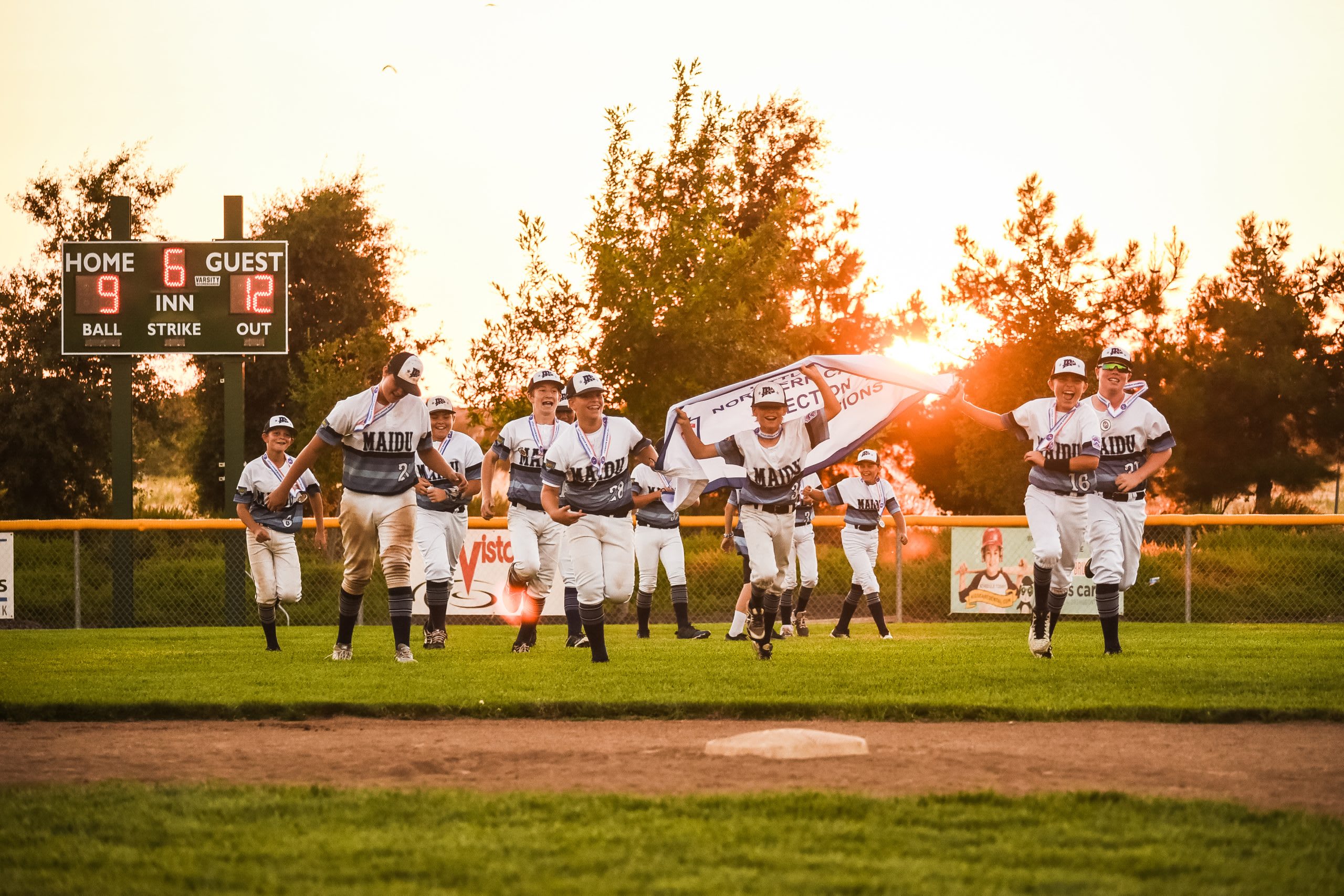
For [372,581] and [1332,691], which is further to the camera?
[372,581]

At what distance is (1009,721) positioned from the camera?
25.3 feet

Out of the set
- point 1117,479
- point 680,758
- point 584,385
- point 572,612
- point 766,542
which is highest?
point 584,385

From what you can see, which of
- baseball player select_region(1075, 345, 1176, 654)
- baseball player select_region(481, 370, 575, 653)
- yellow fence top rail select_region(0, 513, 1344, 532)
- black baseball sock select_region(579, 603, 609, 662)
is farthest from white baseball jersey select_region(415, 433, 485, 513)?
baseball player select_region(1075, 345, 1176, 654)

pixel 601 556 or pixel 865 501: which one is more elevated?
pixel 865 501

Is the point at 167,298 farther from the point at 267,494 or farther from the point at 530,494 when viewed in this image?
the point at 530,494

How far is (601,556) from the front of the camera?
1079 centimetres

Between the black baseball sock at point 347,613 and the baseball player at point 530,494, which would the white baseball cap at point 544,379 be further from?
the black baseball sock at point 347,613

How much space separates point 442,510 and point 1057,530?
5.61 m

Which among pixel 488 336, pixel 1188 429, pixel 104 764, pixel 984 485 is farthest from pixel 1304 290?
pixel 104 764

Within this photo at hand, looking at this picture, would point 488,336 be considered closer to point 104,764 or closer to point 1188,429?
point 104,764

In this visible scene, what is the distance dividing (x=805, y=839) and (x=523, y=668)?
6.20 m

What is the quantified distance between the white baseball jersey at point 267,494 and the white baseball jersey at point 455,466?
3.62ft

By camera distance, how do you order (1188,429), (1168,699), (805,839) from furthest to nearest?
(1188,429) → (1168,699) → (805,839)

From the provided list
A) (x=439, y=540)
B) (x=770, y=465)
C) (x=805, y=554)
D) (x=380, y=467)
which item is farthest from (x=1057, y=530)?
(x=439, y=540)
